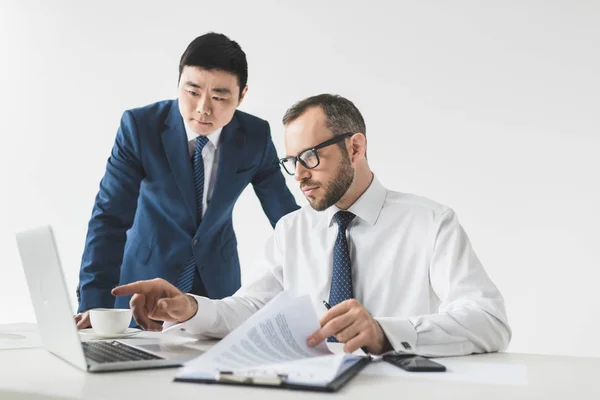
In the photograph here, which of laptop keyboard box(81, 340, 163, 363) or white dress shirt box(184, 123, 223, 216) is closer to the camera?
laptop keyboard box(81, 340, 163, 363)

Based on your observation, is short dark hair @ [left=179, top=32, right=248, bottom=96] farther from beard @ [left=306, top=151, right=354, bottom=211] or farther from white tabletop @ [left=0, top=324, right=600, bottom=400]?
white tabletop @ [left=0, top=324, right=600, bottom=400]

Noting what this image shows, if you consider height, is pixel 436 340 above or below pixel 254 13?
below

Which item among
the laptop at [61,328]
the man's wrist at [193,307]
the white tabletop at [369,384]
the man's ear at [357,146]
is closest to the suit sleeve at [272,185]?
the man's ear at [357,146]

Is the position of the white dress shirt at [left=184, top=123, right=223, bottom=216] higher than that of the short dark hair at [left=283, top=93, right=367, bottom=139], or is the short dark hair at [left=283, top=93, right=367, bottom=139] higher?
the short dark hair at [left=283, top=93, right=367, bottom=139]

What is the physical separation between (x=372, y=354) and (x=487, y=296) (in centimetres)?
Answer: 43

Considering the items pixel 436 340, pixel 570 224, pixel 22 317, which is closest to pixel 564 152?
pixel 570 224

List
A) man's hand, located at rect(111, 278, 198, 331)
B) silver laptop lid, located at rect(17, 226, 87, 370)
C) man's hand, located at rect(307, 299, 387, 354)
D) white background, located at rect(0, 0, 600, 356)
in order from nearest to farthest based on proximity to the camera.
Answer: silver laptop lid, located at rect(17, 226, 87, 370)
man's hand, located at rect(307, 299, 387, 354)
man's hand, located at rect(111, 278, 198, 331)
white background, located at rect(0, 0, 600, 356)

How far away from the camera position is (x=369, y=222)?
73.3 inches

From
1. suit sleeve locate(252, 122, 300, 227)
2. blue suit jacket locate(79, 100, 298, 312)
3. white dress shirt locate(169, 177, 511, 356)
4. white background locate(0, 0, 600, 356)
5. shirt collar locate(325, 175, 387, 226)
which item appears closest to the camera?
white dress shirt locate(169, 177, 511, 356)

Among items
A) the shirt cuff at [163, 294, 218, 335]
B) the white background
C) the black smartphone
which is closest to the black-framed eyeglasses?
the shirt cuff at [163, 294, 218, 335]

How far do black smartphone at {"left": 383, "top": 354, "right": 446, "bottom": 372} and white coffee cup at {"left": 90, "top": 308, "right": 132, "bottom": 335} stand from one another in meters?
0.69

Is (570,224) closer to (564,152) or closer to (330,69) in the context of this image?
(564,152)

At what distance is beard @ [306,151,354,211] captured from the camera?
184 cm

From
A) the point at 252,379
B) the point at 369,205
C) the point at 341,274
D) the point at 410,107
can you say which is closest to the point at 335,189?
the point at 369,205
